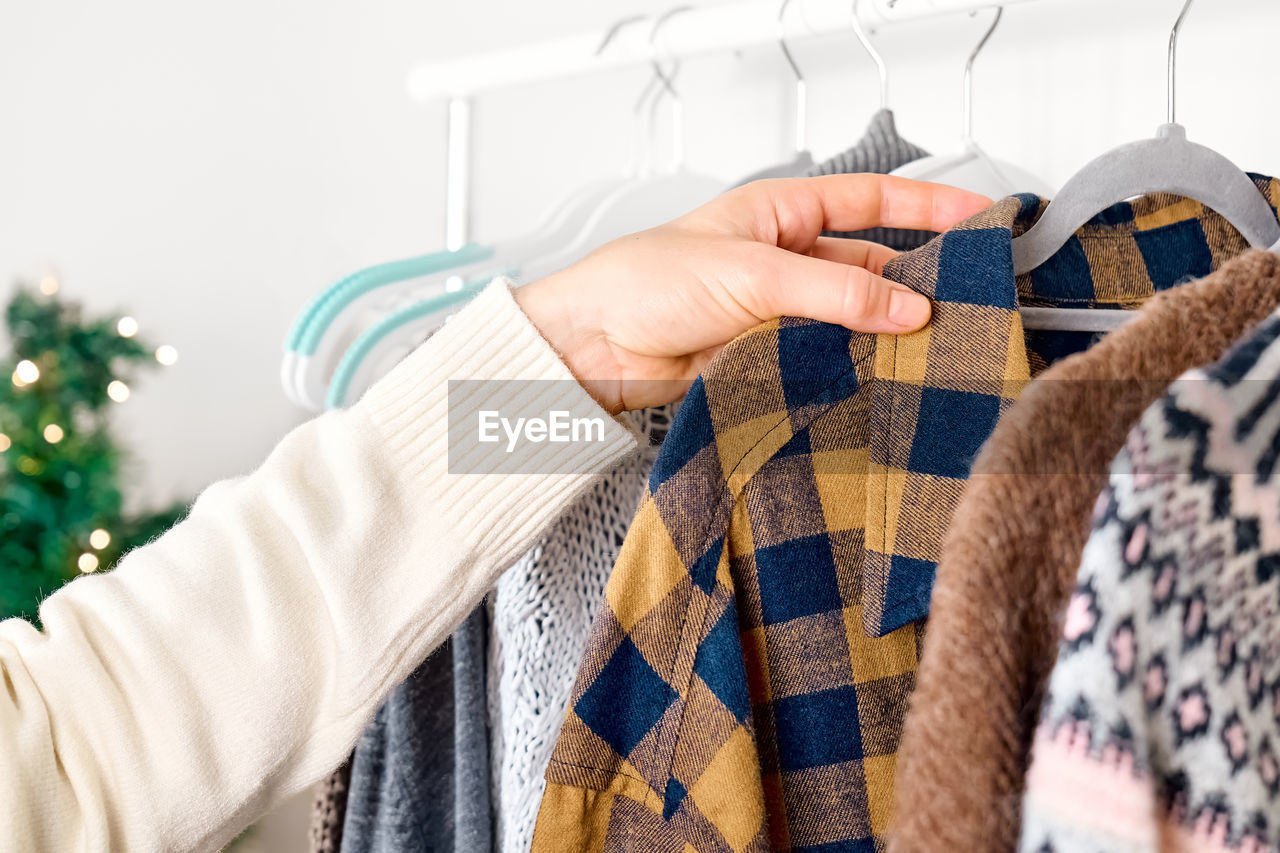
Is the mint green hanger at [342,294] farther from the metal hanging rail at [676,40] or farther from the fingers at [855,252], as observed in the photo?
the fingers at [855,252]

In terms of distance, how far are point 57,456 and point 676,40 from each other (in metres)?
0.89

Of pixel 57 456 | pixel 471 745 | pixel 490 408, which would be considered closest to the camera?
pixel 490 408

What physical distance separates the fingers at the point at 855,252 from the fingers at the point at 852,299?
0.45 ft

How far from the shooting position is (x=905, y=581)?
1.37ft

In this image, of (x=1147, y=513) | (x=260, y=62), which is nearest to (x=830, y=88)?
(x=1147, y=513)

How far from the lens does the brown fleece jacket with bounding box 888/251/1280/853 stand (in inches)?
8.7

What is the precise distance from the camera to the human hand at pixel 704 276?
0.49 m

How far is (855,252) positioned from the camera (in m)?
0.60

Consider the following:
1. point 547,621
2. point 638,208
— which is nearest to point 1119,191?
point 547,621

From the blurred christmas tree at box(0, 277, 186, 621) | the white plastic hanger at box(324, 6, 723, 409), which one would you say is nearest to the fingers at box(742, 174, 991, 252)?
the white plastic hanger at box(324, 6, 723, 409)

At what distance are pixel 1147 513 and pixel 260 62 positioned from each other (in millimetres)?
1809

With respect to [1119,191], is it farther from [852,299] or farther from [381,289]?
[381,289]

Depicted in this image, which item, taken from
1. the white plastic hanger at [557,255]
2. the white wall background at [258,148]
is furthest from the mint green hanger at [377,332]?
the white wall background at [258,148]

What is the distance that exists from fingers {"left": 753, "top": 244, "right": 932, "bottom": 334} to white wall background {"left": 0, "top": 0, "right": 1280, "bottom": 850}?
2.08 ft
